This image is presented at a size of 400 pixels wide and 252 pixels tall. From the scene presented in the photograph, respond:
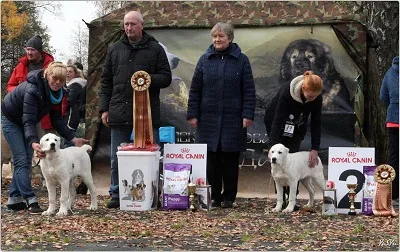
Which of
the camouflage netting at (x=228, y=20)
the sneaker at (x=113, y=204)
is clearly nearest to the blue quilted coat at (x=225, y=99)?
the sneaker at (x=113, y=204)

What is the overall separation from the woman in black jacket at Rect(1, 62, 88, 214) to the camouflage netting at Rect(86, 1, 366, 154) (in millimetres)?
1941

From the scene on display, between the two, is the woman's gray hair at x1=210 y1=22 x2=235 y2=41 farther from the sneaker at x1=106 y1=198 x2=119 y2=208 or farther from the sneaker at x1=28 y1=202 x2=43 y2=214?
the sneaker at x1=28 y1=202 x2=43 y2=214

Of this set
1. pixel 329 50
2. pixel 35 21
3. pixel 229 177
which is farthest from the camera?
pixel 35 21

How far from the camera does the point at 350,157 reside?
24.1ft

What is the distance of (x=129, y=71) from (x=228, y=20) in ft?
6.04

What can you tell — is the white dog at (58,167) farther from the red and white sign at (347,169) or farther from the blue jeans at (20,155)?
the red and white sign at (347,169)

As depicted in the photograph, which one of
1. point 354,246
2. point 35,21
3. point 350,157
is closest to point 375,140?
point 350,157

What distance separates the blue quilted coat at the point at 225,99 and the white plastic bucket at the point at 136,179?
62cm

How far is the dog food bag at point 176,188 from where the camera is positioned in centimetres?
737

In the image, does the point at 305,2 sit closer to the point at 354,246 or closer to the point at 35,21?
the point at 354,246

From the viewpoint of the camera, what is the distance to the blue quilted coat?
7.48m

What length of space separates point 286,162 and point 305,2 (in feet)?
8.04

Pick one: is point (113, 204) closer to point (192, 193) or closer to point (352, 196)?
point (192, 193)

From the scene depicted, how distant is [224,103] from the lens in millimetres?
7504
